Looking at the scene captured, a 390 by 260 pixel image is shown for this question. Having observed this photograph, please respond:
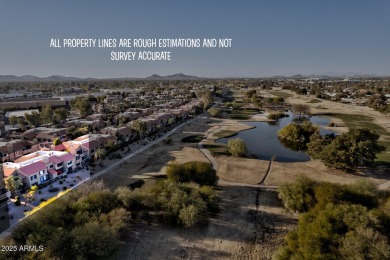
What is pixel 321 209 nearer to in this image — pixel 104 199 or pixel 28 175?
pixel 104 199

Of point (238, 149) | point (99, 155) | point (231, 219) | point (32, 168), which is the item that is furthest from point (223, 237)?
point (99, 155)


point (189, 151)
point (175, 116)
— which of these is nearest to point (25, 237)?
point (189, 151)

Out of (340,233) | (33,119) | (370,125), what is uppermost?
(33,119)

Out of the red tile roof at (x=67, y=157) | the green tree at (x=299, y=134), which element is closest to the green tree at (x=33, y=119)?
the red tile roof at (x=67, y=157)

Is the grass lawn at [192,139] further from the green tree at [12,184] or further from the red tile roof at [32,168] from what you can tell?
the green tree at [12,184]

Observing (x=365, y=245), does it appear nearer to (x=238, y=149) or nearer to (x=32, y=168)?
(x=238, y=149)
